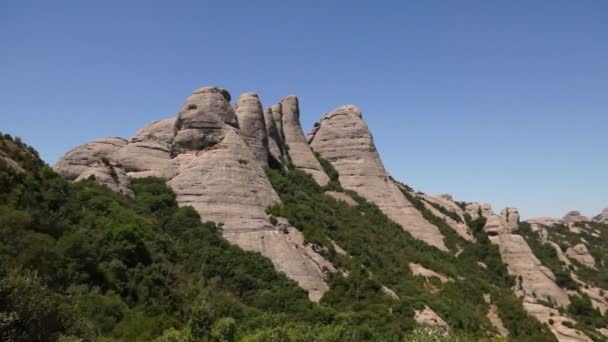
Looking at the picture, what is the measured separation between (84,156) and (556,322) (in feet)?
145

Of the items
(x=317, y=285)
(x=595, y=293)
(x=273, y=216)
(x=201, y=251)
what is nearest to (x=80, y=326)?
(x=201, y=251)

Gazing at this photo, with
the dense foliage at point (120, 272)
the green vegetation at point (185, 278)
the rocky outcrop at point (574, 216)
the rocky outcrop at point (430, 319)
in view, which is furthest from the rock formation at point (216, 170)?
the rocky outcrop at point (574, 216)

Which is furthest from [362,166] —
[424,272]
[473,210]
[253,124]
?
[424,272]

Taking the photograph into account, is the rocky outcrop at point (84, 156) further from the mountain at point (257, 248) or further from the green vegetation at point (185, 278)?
the green vegetation at point (185, 278)

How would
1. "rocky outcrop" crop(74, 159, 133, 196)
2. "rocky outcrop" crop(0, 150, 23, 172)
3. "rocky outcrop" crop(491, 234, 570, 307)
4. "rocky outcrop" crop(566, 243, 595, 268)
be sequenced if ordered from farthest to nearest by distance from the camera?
"rocky outcrop" crop(566, 243, 595, 268)
"rocky outcrop" crop(491, 234, 570, 307)
"rocky outcrop" crop(74, 159, 133, 196)
"rocky outcrop" crop(0, 150, 23, 172)

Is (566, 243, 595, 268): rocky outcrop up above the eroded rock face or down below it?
below

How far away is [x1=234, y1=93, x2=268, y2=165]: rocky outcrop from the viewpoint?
2272 inches

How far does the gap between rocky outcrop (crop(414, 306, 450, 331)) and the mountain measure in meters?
0.21

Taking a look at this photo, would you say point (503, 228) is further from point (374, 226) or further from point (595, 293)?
point (374, 226)

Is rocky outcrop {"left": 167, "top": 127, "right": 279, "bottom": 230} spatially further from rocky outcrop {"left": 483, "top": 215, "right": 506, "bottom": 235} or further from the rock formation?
rocky outcrop {"left": 483, "top": 215, "right": 506, "bottom": 235}

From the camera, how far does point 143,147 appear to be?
173ft

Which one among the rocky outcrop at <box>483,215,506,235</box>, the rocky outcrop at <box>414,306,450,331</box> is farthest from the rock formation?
the rocky outcrop at <box>483,215,506,235</box>

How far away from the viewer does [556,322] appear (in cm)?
4791

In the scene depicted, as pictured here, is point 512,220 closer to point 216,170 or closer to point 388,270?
point 388,270
